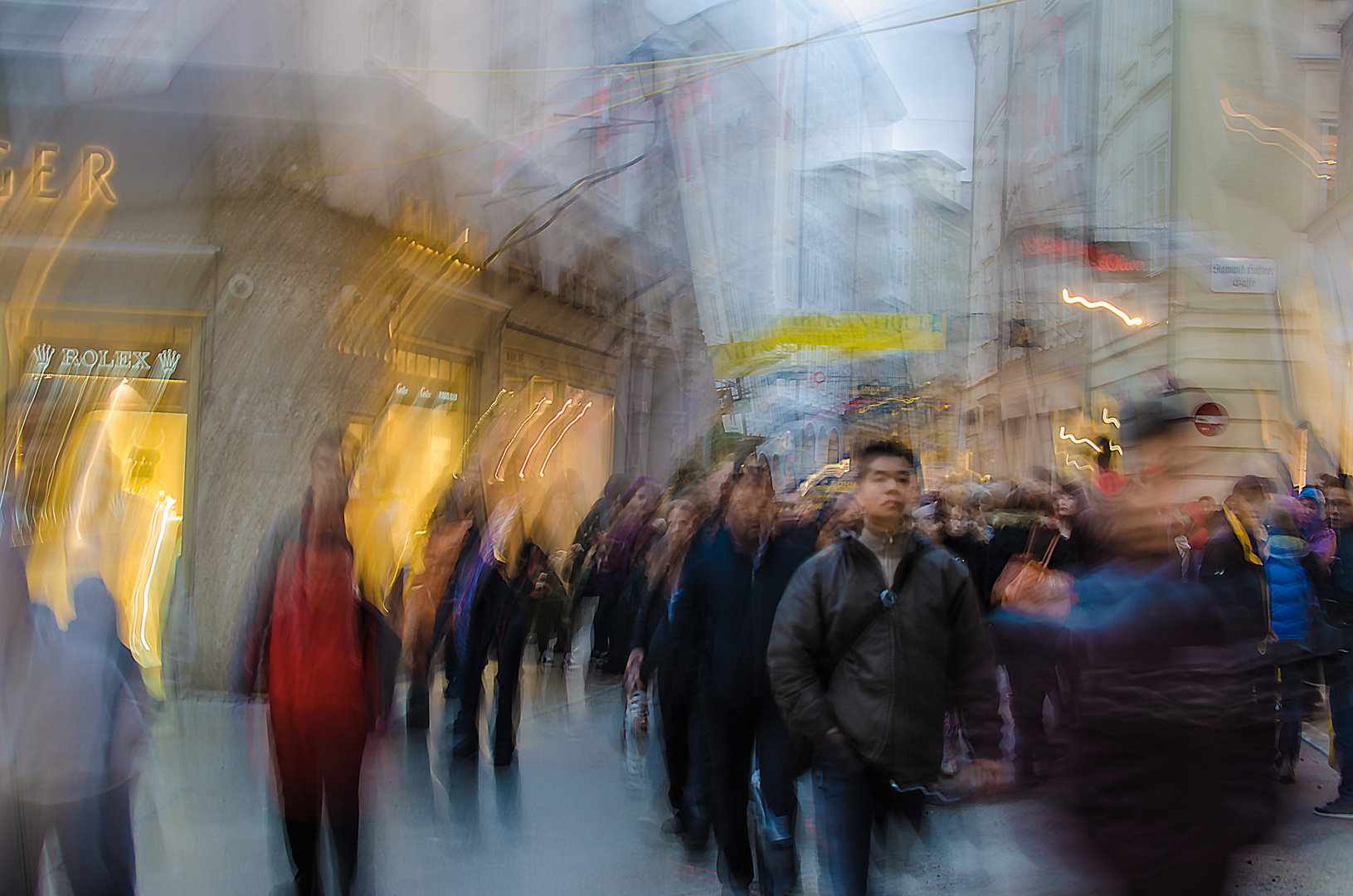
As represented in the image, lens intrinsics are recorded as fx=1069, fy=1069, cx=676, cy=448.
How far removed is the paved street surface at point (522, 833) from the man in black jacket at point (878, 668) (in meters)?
1.03

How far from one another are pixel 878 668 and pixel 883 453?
2.37 ft

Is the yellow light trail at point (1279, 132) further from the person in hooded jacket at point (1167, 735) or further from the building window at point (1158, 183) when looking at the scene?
the person in hooded jacket at point (1167, 735)

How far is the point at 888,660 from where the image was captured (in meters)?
3.43

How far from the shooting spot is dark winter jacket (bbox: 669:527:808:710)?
185 inches

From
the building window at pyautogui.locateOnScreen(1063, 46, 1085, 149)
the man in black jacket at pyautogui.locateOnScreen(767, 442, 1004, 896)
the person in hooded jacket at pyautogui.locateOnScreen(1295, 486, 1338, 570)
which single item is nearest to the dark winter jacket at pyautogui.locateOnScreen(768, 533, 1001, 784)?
the man in black jacket at pyautogui.locateOnScreen(767, 442, 1004, 896)

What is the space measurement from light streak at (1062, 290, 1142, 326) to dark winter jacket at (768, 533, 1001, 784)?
655 inches

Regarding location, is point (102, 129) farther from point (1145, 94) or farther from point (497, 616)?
point (1145, 94)

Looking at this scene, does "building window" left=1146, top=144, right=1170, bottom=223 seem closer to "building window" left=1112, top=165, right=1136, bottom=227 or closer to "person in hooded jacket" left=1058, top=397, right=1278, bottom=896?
"building window" left=1112, top=165, right=1136, bottom=227

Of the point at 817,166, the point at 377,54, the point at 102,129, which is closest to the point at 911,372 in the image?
the point at 817,166

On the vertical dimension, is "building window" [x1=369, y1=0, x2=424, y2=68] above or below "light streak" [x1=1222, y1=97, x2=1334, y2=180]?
below

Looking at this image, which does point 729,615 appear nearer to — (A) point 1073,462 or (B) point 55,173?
(B) point 55,173

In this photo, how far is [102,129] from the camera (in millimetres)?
9312

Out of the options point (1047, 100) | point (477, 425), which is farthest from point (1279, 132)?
point (477, 425)

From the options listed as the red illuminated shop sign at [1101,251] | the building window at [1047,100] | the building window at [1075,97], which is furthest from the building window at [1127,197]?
the building window at [1047,100]
